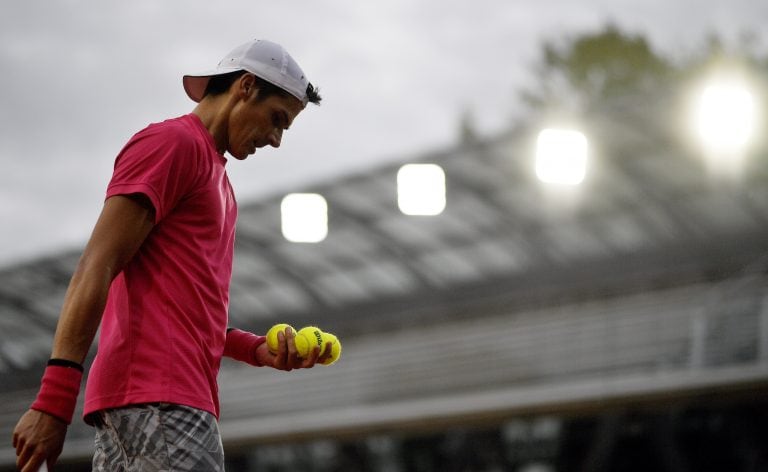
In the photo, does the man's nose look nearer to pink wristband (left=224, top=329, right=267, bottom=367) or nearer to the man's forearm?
pink wristband (left=224, top=329, right=267, bottom=367)

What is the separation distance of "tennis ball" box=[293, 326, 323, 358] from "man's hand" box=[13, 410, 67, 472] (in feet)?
2.57

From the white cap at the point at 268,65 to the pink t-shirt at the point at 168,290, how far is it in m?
0.22

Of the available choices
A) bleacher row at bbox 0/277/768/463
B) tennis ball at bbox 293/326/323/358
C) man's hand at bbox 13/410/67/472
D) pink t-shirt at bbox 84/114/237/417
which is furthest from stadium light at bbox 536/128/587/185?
man's hand at bbox 13/410/67/472

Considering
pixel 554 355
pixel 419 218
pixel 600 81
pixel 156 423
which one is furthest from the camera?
pixel 600 81

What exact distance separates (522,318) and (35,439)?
2095 centimetres

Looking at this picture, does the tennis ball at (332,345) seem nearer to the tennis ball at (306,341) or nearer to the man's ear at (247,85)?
the tennis ball at (306,341)

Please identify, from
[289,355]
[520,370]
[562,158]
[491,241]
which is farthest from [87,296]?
[491,241]

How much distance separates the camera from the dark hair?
3.38 m

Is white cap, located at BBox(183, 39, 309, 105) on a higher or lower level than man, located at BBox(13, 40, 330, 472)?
higher

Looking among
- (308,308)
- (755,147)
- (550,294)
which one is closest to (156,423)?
(755,147)

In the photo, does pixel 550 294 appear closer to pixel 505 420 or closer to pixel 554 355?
pixel 554 355

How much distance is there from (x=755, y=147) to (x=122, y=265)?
17971mm

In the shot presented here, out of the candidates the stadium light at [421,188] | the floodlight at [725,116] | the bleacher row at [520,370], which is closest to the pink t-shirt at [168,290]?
the floodlight at [725,116]

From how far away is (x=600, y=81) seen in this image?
4056 cm
